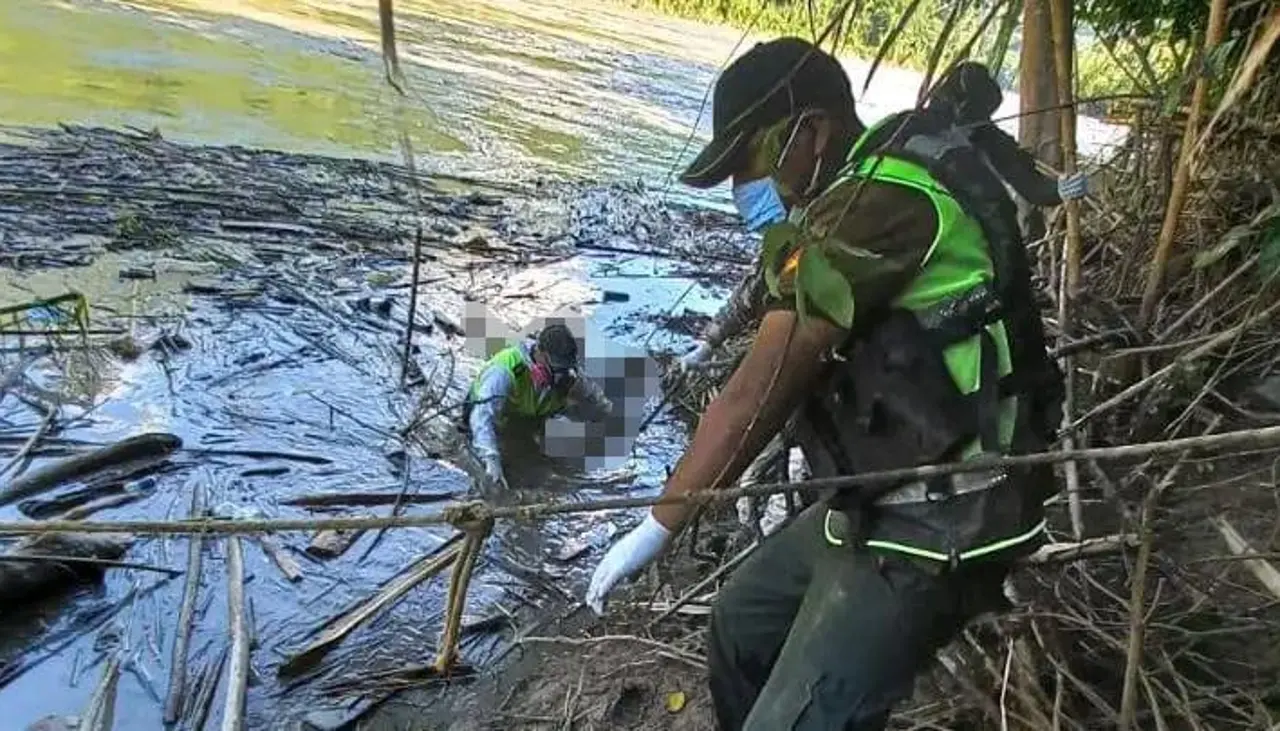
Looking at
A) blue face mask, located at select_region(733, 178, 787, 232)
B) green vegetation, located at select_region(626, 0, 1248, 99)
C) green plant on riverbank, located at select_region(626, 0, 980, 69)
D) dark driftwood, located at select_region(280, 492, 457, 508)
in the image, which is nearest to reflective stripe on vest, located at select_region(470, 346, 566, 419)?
dark driftwood, located at select_region(280, 492, 457, 508)

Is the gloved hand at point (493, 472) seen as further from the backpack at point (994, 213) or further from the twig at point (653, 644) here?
the backpack at point (994, 213)

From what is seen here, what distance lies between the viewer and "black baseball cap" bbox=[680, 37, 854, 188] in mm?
2344

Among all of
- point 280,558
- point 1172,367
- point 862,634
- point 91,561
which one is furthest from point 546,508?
point 280,558

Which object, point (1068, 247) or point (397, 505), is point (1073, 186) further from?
point (397, 505)

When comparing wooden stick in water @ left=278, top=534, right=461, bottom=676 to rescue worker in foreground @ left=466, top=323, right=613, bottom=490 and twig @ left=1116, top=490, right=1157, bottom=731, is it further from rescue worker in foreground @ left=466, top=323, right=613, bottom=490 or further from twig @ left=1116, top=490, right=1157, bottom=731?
twig @ left=1116, top=490, right=1157, bottom=731

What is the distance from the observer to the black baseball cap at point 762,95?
234cm

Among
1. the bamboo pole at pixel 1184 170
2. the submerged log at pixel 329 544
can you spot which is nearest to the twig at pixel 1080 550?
the bamboo pole at pixel 1184 170

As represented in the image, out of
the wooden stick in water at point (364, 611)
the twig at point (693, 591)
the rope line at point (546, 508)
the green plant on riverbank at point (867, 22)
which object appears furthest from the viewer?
the wooden stick in water at point (364, 611)

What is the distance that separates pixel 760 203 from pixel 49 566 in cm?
317

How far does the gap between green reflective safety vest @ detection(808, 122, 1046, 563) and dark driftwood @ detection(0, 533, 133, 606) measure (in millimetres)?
3096

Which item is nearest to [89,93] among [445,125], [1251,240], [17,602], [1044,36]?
[445,125]

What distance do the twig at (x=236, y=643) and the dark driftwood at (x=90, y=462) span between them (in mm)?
908

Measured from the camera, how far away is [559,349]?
19.6 ft

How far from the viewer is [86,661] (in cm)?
407
